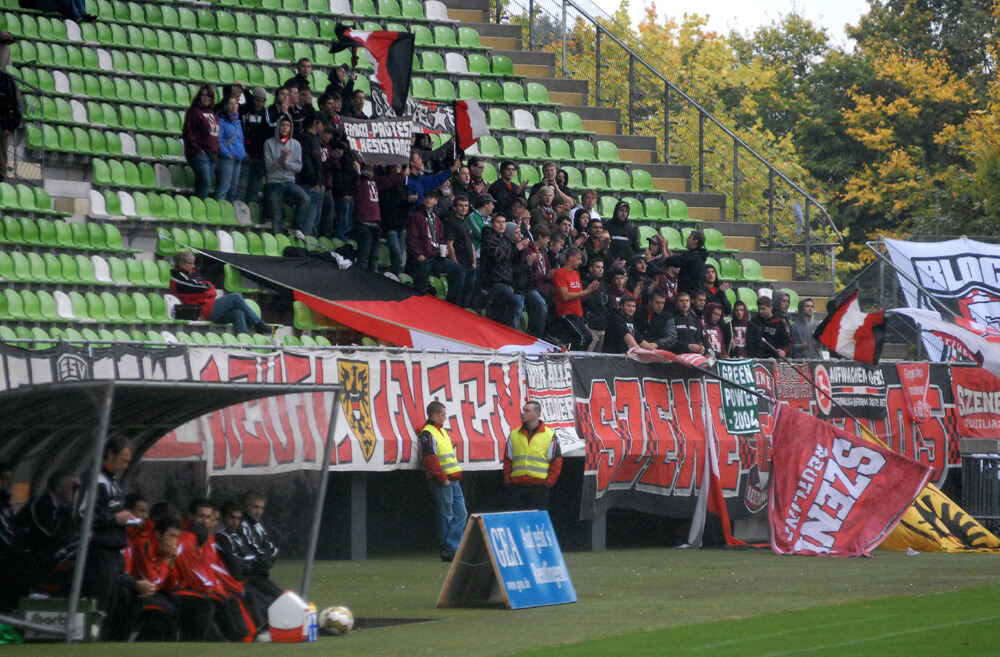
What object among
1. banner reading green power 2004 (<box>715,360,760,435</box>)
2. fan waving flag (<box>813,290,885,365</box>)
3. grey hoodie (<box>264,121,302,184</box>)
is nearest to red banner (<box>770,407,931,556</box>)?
banner reading green power 2004 (<box>715,360,760,435</box>)

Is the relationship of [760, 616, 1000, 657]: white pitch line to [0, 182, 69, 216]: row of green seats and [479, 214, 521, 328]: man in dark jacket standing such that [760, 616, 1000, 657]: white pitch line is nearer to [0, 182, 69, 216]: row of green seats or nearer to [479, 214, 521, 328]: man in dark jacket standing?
[479, 214, 521, 328]: man in dark jacket standing

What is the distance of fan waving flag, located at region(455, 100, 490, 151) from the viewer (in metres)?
25.0

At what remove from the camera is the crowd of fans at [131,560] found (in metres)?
11.9

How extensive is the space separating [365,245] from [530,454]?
5.40 m

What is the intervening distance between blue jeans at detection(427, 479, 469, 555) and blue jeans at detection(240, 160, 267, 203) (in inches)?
263

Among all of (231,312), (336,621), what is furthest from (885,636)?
(231,312)

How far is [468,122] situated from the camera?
25109 millimetres

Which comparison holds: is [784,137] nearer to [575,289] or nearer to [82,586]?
[575,289]

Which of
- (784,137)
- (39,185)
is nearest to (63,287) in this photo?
(39,185)

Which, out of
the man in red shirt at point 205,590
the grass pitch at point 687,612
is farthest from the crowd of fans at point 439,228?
the man in red shirt at point 205,590

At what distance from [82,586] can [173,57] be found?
52.3 ft

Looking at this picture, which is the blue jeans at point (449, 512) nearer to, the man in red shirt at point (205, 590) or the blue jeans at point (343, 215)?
the blue jeans at point (343, 215)

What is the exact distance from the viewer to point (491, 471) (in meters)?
21.2

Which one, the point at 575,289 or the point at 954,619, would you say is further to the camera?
the point at 575,289
